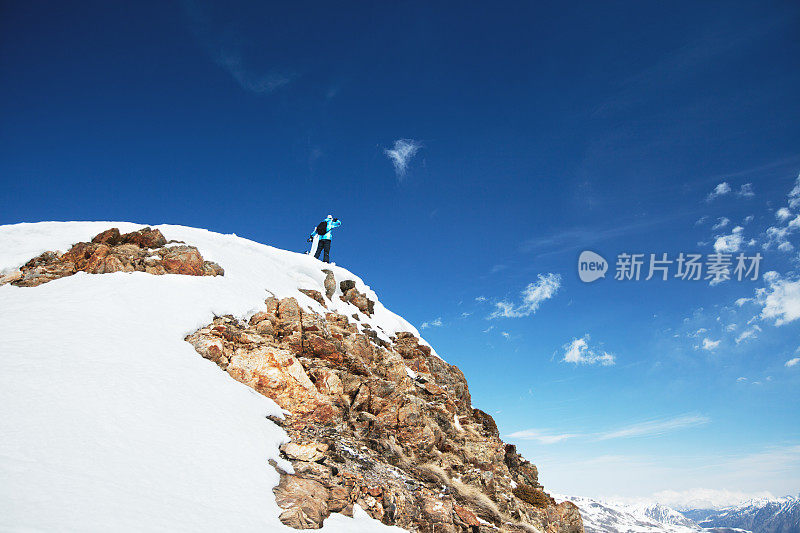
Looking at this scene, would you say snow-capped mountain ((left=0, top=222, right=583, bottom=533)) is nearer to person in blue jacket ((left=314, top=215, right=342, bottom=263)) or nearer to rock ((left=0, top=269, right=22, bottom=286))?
rock ((left=0, top=269, right=22, bottom=286))

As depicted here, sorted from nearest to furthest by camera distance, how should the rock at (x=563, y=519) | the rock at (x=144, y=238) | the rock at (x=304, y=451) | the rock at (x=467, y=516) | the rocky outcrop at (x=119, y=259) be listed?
the rock at (x=304, y=451), the rock at (x=467, y=516), the rocky outcrop at (x=119, y=259), the rock at (x=144, y=238), the rock at (x=563, y=519)

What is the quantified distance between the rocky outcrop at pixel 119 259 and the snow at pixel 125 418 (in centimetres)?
82

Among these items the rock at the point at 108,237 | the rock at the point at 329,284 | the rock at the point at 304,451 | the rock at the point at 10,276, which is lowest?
the rock at the point at 304,451

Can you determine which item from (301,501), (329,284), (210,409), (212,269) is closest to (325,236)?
(329,284)

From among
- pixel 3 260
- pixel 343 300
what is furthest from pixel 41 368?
pixel 343 300

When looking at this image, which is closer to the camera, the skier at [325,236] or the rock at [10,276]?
the rock at [10,276]

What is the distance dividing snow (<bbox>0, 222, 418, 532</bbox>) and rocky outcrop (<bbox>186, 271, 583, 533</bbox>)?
75 centimetres

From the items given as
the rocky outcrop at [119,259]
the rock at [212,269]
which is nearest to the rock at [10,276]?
the rocky outcrop at [119,259]

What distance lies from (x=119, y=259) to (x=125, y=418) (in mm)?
12313

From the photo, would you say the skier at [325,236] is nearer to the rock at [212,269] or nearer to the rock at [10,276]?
the rock at [212,269]

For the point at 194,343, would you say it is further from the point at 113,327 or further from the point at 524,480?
the point at 524,480

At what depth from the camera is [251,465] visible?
34.5 feet

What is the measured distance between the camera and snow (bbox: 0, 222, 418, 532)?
725cm

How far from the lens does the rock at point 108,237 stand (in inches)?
813
